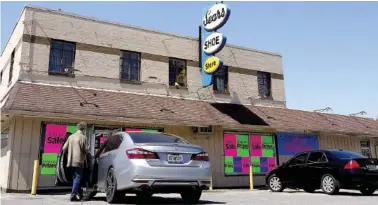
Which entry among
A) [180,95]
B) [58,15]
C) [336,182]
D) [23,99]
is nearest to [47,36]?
[58,15]

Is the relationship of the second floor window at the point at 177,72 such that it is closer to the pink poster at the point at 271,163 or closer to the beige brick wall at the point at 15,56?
the pink poster at the point at 271,163

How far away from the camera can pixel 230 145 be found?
17.1m

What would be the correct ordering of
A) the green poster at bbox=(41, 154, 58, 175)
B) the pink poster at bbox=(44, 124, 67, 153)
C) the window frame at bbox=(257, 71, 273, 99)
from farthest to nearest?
1. the window frame at bbox=(257, 71, 273, 99)
2. the pink poster at bbox=(44, 124, 67, 153)
3. the green poster at bbox=(41, 154, 58, 175)

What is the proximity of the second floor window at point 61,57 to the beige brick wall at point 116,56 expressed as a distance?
233mm

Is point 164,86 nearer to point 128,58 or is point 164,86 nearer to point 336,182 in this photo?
point 128,58

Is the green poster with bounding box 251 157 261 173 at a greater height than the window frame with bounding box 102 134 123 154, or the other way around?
A: the window frame with bounding box 102 134 123 154

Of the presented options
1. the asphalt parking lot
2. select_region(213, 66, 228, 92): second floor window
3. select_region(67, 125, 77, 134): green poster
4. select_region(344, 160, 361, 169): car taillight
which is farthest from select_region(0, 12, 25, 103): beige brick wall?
select_region(344, 160, 361, 169): car taillight

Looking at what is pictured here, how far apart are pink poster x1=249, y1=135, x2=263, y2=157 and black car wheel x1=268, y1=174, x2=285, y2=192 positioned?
5098mm

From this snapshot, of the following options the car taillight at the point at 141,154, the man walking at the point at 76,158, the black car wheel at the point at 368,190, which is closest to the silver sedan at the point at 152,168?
the car taillight at the point at 141,154

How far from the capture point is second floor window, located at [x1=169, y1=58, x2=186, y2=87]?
17438 millimetres

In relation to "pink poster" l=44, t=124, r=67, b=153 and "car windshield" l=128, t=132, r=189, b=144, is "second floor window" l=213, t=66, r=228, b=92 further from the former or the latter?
"car windshield" l=128, t=132, r=189, b=144

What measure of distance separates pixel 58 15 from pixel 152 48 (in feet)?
14.5

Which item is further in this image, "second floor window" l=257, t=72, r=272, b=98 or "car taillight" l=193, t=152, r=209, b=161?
"second floor window" l=257, t=72, r=272, b=98

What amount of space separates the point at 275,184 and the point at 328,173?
7.33ft
